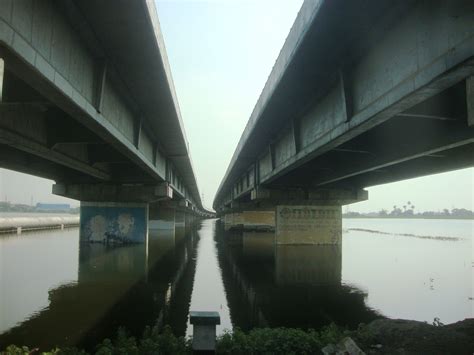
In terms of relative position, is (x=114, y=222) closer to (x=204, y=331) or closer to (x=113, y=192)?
(x=113, y=192)

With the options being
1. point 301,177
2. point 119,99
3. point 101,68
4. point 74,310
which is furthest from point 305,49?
point 301,177

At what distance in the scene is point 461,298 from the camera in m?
18.4

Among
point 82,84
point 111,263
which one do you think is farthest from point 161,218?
point 82,84

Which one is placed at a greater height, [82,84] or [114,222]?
[82,84]

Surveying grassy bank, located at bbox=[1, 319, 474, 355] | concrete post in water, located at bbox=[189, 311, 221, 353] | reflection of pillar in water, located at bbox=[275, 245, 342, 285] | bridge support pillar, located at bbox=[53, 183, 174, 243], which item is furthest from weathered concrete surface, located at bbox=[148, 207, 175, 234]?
concrete post in water, located at bbox=[189, 311, 221, 353]

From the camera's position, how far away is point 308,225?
3991 cm

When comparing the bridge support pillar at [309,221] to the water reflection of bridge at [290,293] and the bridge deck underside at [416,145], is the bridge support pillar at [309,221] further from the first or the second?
the bridge deck underside at [416,145]

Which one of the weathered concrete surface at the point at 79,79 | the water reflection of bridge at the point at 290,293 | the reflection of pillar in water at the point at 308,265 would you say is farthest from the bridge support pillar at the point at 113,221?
the weathered concrete surface at the point at 79,79

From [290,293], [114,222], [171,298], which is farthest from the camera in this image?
[114,222]

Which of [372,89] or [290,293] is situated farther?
[290,293]

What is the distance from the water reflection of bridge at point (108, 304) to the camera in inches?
455

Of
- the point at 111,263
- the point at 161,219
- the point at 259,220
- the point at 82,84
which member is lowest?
the point at 111,263

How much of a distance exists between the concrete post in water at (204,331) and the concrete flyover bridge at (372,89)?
575 cm

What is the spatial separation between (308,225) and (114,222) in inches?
740
